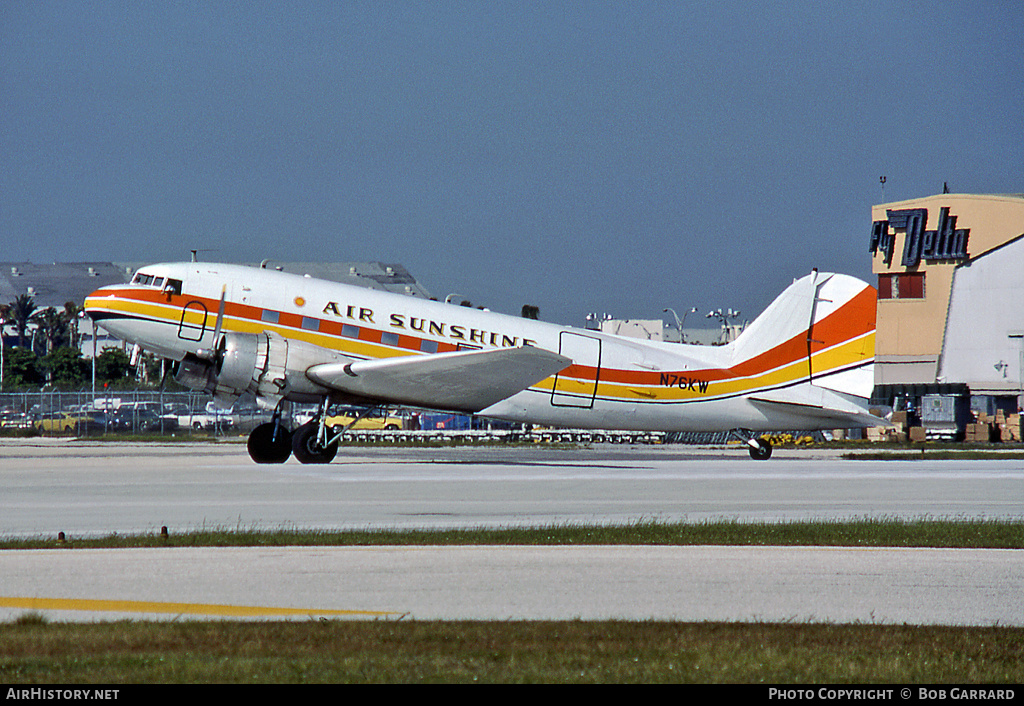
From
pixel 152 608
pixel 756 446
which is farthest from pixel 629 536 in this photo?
pixel 756 446

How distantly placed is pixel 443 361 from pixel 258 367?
5.17m

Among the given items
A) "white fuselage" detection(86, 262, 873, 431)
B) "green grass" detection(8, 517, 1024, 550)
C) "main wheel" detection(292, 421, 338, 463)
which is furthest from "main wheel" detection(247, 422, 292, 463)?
"green grass" detection(8, 517, 1024, 550)

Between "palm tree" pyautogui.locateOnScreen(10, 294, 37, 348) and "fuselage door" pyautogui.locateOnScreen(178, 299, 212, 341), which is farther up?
"palm tree" pyautogui.locateOnScreen(10, 294, 37, 348)

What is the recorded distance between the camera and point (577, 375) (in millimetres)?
31078

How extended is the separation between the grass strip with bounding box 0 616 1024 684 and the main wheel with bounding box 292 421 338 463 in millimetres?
19855

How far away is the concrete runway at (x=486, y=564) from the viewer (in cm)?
894

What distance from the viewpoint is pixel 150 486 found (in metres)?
21.0

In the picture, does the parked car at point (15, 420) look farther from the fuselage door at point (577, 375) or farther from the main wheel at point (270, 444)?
the fuselage door at point (577, 375)

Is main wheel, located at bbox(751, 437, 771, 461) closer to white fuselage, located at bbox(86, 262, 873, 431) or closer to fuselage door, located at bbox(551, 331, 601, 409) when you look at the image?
white fuselage, located at bbox(86, 262, 873, 431)

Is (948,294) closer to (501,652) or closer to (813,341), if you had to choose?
(813,341)

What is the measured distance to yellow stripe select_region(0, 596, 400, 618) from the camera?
861cm

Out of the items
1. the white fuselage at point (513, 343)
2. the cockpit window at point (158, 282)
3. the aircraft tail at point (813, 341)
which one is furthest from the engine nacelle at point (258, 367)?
the aircraft tail at point (813, 341)

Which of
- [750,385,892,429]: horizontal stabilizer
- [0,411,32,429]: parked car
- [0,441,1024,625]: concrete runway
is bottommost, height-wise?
[0,411,32,429]: parked car

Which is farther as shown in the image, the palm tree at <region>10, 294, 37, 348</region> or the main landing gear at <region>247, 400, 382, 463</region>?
the palm tree at <region>10, 294, 37, 348</region>
